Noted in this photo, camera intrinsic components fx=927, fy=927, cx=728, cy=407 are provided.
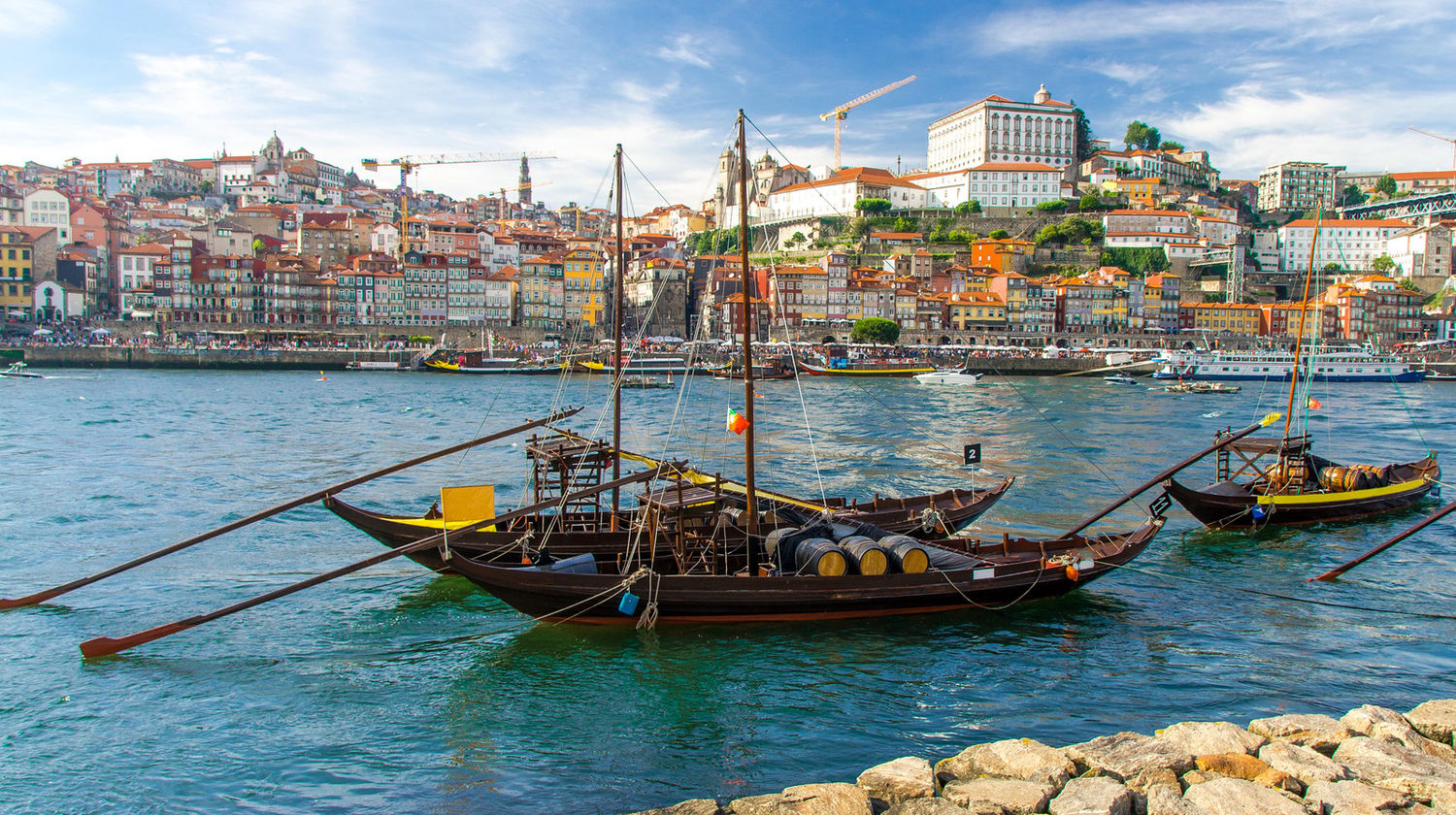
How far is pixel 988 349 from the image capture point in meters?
74.5

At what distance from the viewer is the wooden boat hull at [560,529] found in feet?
42.1

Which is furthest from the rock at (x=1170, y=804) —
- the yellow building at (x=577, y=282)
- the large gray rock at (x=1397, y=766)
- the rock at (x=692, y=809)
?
the yellow building at (x=577, y=282)

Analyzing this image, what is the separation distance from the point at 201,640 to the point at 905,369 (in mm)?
61864

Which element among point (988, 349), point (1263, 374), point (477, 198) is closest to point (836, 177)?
point (988, 349)

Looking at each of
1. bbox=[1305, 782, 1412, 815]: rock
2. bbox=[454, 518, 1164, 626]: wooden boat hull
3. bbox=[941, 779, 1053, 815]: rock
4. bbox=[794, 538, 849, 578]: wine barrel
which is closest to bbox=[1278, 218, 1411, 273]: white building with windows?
bbox=[454, 518, 1164, 626]: wooden boat hull

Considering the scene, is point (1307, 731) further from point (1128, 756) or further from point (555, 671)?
point (555, 671)

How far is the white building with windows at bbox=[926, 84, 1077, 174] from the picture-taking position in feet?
352

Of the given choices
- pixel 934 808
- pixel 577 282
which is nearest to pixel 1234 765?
pixel 934 808

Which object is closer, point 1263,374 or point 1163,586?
point 1163,586

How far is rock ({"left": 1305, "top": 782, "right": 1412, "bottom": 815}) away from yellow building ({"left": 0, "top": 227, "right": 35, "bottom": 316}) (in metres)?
95.3

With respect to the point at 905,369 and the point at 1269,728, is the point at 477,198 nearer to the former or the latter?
the point at 905,369

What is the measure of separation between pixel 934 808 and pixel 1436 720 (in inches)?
190

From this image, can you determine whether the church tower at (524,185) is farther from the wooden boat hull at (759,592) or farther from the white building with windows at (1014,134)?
the wooden boat hull at (759,592)

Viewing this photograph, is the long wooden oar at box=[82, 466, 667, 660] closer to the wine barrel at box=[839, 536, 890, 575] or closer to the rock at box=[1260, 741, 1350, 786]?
the wine barrel at box=[839, 536, 890, 575]
